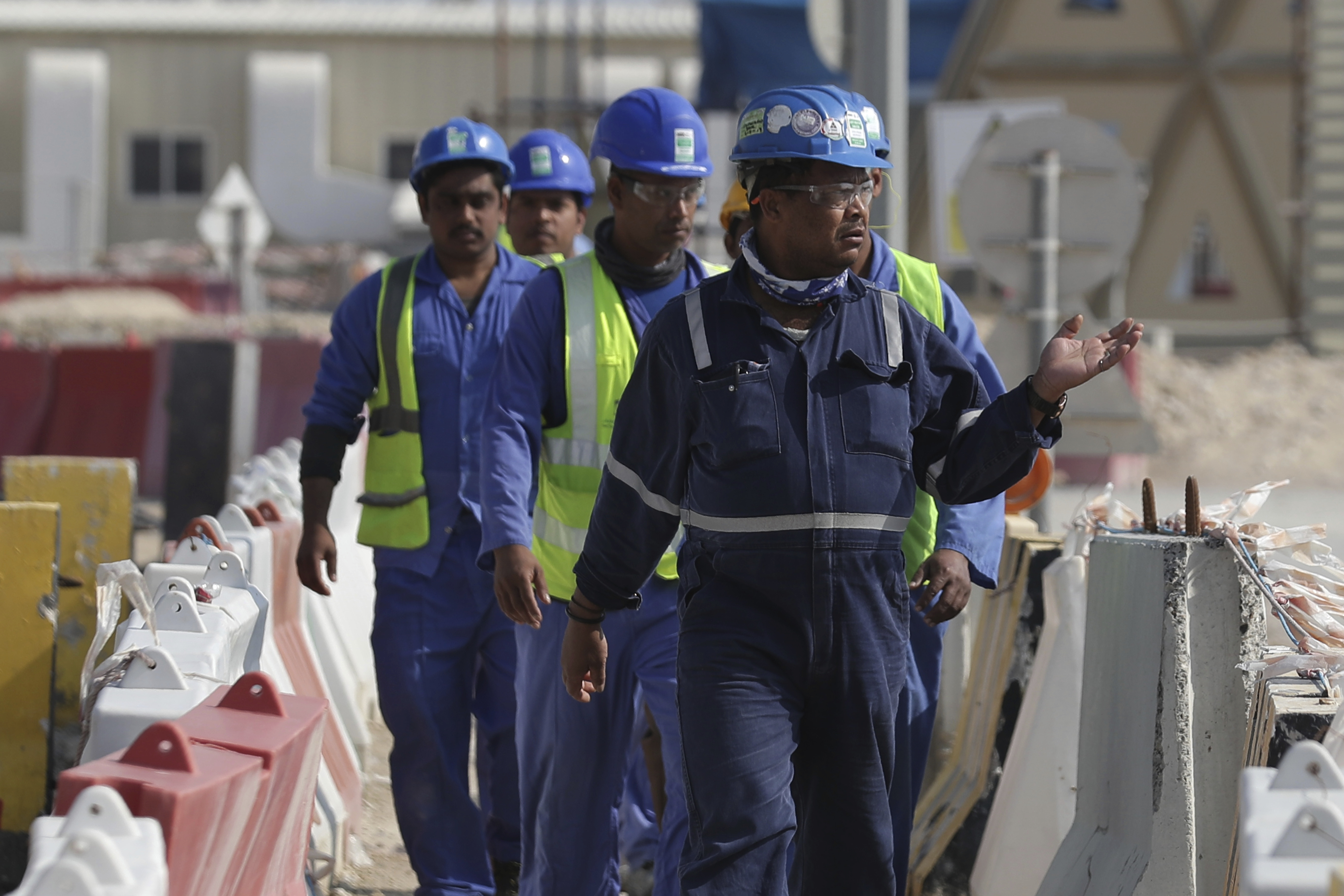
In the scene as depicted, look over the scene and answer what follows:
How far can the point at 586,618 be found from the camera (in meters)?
3.98

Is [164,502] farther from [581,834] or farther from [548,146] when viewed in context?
[581,834]

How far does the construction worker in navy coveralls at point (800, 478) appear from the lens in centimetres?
351

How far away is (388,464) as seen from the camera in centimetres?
557

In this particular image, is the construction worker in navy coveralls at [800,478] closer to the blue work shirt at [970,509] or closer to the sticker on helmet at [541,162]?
the blue work shirt at [970,509]

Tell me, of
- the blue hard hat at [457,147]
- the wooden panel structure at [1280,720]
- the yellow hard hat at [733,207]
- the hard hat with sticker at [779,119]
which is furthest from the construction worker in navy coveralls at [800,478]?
the blue hard hat at [457,147]

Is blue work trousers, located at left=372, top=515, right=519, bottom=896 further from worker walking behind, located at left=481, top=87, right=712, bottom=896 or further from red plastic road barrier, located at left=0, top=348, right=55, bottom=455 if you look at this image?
red plastic road barrier, located at left=0, top=348, right=55, bottom=455

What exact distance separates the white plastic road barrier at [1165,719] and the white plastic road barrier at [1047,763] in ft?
2.03

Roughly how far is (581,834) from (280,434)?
1041 cm

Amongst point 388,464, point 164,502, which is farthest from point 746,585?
point 164,502

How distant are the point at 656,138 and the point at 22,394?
1186 centimetres

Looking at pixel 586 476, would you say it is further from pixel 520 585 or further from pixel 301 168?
pixel 301 168

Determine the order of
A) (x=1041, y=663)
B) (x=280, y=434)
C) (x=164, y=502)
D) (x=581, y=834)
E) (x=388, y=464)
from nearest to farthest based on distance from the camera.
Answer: (x=581, y=834)
(x=1041, y=663)
(x=388, y=464)
(x=164, y=502)
(x=280, y=434)

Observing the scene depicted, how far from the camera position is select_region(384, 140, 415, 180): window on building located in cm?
4966

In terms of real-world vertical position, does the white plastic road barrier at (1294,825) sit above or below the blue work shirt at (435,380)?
below
